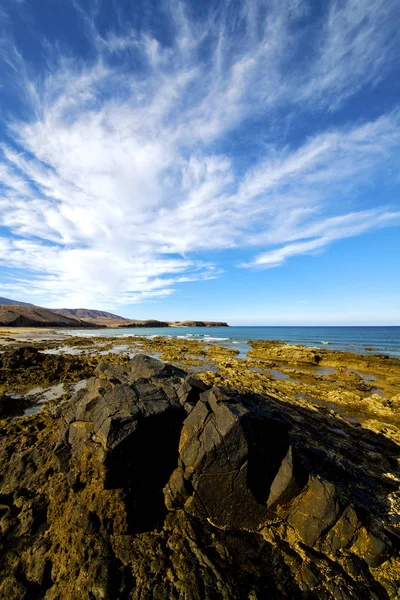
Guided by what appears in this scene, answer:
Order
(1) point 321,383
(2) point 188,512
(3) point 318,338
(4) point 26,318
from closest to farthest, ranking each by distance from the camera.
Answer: (2) point 188,512
(1) point 321,383
(3) point 318,338
(4) point 26,318

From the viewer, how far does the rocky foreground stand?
4.64 meters

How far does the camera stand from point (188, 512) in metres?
5.89

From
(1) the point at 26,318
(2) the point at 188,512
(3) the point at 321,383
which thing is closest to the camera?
(2) the point at 188,512

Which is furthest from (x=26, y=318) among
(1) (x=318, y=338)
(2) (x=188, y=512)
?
(2) (x=188, y=512)

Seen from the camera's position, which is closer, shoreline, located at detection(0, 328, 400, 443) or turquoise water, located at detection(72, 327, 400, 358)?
shoreline, located at detection(0, 328, 400, 443)

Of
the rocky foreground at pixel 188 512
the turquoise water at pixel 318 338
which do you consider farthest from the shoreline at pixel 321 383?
the turquoise water at pixel 318 338

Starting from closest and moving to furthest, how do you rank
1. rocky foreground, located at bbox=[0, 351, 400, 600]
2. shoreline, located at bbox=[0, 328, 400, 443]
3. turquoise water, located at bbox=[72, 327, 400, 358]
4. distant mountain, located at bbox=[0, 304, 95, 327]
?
rocky foreground, located at bbox=[0, 351, 400, 600], shoreline, located at bbox=[0, 328, 400, 443], turquoise water, located at bbox=[72, 327, 400, 358], distant mountain, located at bbox=[0, 304, 95, 327]

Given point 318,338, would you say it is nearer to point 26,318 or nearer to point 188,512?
point 188,512

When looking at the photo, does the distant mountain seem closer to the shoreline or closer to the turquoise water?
the turquoise water

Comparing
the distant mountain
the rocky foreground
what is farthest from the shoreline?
the distant mountain

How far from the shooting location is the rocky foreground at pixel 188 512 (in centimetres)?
464

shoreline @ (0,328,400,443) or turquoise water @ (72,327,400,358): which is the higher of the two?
turquoise water @ (72,327,400,358)

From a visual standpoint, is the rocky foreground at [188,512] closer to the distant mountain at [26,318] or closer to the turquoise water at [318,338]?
the turquoise water at [318,338]

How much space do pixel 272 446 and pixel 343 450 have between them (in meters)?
5.25
